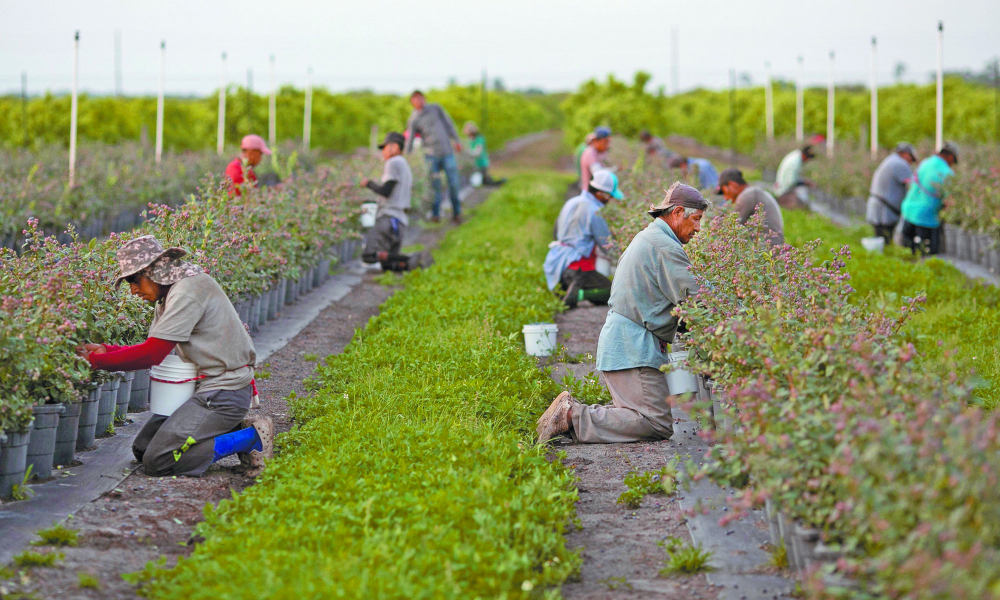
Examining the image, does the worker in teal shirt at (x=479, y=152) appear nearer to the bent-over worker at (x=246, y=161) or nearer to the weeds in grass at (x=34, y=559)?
the bent-over worker at (x=246, y=161)

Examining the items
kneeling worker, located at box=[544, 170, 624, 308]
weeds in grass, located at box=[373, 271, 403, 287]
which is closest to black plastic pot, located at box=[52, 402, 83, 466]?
kneeling worker, located at box=[544, 170, 624, 308]

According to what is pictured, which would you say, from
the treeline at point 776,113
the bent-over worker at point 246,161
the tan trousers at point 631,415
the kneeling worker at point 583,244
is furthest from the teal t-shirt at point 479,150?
the tan trousers at point 631,415

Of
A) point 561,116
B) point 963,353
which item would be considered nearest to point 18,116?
point 963,353

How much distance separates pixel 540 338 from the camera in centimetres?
696

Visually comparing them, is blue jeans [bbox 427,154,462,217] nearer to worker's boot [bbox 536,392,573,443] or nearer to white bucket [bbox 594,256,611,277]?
white bucket [bbox 594,256,611,277]

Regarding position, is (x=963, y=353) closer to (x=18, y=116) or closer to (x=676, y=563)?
(x=676, y=563)

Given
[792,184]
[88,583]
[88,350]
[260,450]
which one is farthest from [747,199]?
[792,184]

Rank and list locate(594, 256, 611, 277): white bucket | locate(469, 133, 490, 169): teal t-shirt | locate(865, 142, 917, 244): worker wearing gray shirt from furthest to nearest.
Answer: locate(469, 133, 490, 169): teal t-shirt, locate(865, 142, 917, 244): worker wearing gray shirt, locate(594, 256, 611, 277): white bucket

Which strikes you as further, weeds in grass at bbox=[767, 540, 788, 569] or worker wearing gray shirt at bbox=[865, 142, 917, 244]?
worker wearing gray shirt at bbox=[865, 142, 917, 244]

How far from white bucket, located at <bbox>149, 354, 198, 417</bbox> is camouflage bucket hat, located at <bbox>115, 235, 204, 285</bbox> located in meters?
0.46

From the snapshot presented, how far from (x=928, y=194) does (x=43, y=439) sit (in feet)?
35.9

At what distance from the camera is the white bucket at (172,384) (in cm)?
473

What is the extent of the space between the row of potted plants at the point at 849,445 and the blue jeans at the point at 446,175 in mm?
10424

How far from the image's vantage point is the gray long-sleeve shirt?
14.7 m
